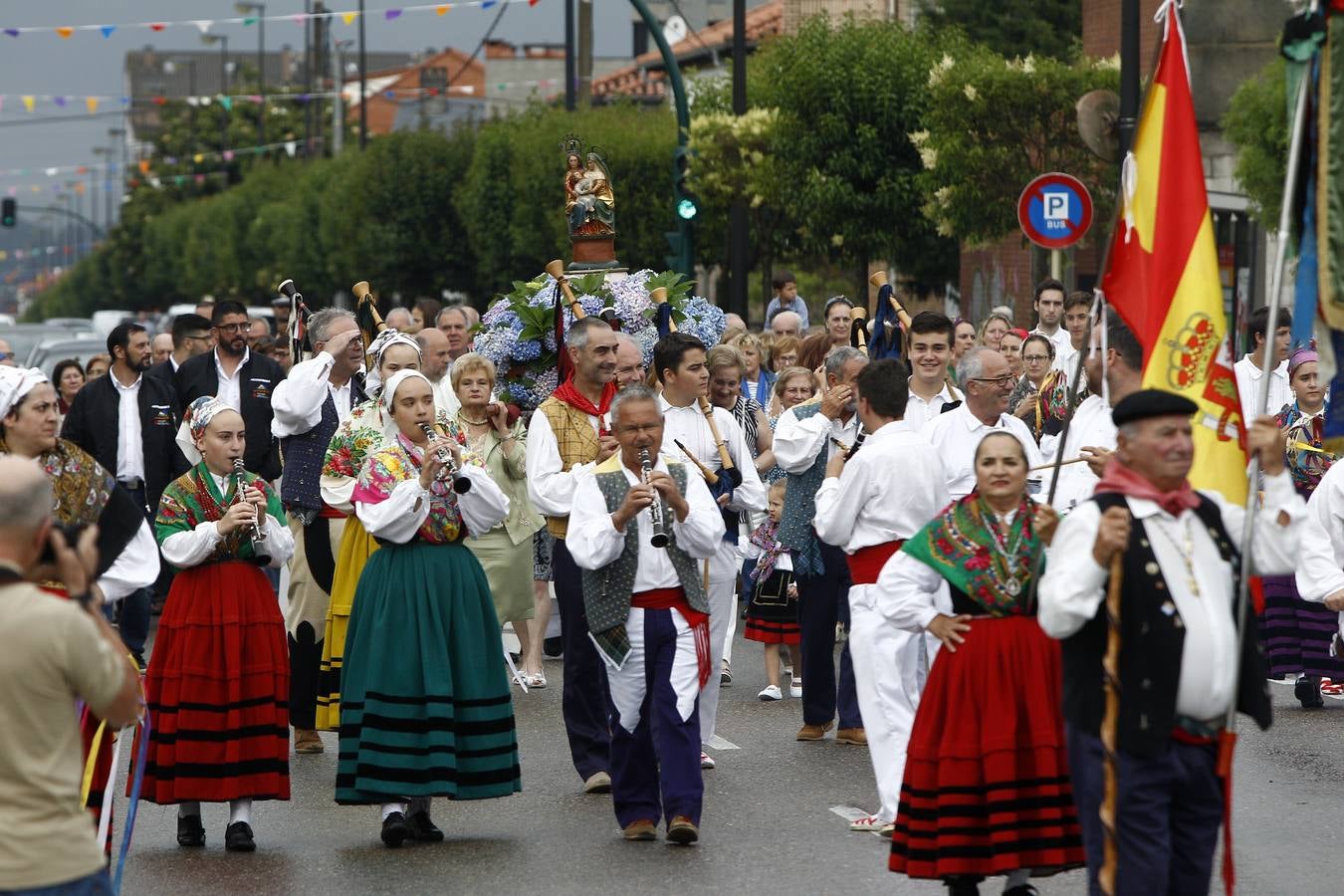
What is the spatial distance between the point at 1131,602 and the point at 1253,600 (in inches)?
20.1

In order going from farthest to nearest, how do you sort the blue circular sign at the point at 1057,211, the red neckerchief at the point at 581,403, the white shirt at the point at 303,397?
the blue circular sign at the point at 1057,211 < the white shirt at the point at 303,397 < the red neckerchief at the point at 581,403

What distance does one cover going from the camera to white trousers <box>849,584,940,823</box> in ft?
28.2

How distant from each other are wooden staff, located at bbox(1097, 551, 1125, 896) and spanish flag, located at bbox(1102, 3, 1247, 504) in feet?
4.49

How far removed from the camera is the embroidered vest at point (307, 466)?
11336 millimetres

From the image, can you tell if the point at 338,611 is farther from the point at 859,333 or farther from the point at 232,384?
the point at 859,333

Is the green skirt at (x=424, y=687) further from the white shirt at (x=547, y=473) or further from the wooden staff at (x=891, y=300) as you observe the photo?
the wooden staff at (x=891, y=300)

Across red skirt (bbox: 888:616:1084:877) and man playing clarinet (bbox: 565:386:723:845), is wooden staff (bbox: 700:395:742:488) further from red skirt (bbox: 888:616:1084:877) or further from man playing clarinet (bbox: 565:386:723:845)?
red skirt (bbox: 888:616:1084:877)

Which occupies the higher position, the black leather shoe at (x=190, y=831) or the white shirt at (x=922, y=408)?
the white shirt at (x=922, y=408)

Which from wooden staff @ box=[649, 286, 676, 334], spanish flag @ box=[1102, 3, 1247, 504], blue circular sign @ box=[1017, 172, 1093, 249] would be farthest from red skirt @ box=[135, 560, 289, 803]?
blue circular sign @ box=[1017, 172, 1093, 249]

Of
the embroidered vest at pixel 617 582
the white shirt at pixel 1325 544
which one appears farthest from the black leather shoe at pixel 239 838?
the white shirt at pixel 1325 544

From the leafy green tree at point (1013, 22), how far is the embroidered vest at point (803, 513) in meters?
25.6

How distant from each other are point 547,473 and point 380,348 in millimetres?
1572

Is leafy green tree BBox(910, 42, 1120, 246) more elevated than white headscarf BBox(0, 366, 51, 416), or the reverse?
leafy green tree BBox(910, 42, 1120, 246)

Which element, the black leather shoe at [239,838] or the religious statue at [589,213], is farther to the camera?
the religious statue at [589,213]
